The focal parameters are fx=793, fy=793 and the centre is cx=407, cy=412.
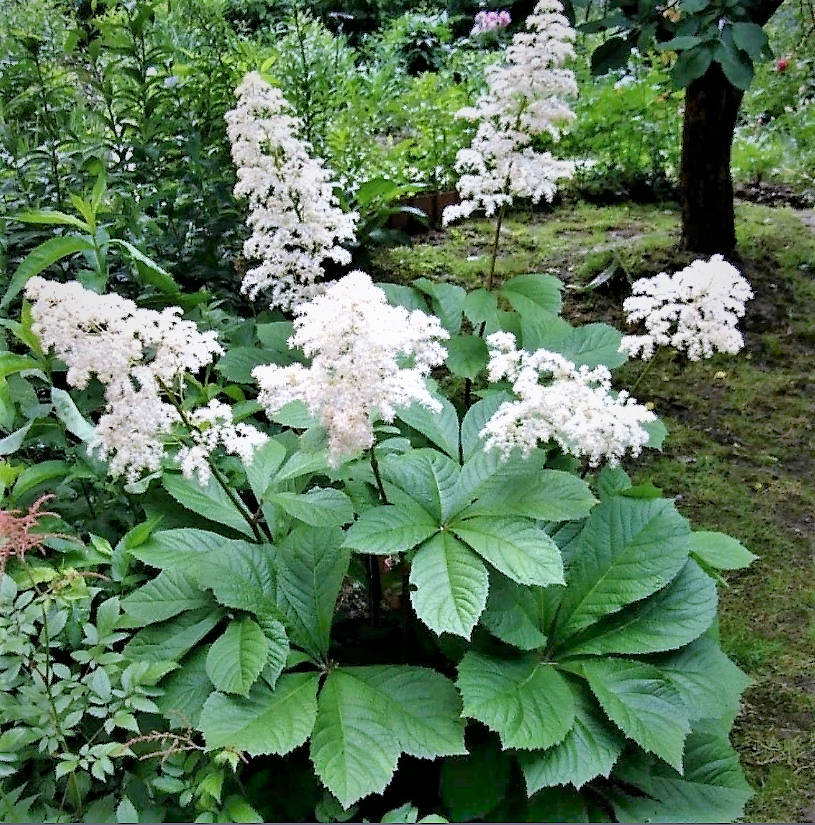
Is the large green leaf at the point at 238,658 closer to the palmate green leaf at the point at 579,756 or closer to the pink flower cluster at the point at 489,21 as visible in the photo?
the palmate green leaf at the point at 579,756

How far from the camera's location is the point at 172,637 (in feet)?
5.02

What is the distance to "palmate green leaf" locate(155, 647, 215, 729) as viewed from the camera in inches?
56.1

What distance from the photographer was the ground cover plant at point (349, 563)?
52.2 inches

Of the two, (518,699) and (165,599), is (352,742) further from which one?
(165,599)

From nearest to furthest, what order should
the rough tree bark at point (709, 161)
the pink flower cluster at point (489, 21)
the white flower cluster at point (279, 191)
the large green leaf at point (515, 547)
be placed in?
the large green leaf at point (515, 547) < the white flower cluster at point (279, 191) < the rough tree bark at point (709, 161) < the pink flower cluster at point (489, 21)

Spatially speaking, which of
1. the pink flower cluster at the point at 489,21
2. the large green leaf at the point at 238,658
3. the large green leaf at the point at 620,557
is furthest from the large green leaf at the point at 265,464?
the pink flower cluster at the point at 489,21

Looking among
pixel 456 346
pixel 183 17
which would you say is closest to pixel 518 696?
pixel 456 346

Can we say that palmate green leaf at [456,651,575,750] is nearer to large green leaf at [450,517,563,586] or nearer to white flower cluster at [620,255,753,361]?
large green leaf at [450,517,563,586]

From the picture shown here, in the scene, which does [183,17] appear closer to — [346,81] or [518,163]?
[346,81]

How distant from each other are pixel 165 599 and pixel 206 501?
252 mm

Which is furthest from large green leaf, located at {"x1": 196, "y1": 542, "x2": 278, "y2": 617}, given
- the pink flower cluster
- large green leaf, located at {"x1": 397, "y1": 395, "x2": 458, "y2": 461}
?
the pink flower cluster

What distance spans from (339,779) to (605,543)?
0.71 m

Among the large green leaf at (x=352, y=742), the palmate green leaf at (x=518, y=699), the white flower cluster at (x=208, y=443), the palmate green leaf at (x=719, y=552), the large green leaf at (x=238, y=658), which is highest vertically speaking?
the white flower cluster at (x=208, y=443)

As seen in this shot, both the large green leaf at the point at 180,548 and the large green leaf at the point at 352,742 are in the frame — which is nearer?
the large green leaf at the point at 352,742
